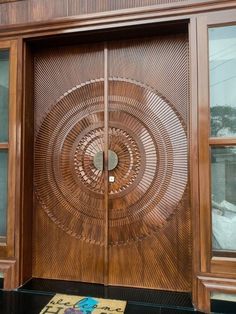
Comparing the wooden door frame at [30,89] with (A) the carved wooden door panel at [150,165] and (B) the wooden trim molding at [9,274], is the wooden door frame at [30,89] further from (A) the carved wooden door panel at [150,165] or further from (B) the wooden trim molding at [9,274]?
(A) the carved wooden door panel at [150,165]

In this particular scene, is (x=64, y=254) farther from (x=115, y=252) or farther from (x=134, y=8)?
(x=134, y=8)

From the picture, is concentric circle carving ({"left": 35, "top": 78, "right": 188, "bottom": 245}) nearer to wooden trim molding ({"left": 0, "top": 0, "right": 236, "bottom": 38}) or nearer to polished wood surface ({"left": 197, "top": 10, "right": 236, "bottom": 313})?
polished wood surface ({"left": 197, "top": 10, "right": 236, "bottom": 313})

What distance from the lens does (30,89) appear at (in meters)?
1.86

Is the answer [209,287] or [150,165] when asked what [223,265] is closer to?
[209,287]

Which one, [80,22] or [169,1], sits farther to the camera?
[80,22]

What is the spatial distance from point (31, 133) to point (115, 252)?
0.96m

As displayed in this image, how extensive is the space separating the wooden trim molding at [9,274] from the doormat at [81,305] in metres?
0.31

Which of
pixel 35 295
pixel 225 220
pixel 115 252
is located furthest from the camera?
pixel 115 252

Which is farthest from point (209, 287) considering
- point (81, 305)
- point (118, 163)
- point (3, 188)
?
point (3, 188)

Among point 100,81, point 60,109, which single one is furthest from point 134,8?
point 60,109

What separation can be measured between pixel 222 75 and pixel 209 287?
1.14m

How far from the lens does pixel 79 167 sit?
71.6 inches

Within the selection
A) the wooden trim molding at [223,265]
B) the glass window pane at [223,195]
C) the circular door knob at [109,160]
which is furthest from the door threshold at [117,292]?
the circular door knob at [109,160]

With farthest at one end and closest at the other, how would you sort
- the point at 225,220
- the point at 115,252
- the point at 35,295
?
the point at 115,252
the point at 35,295
the point at 225,220
